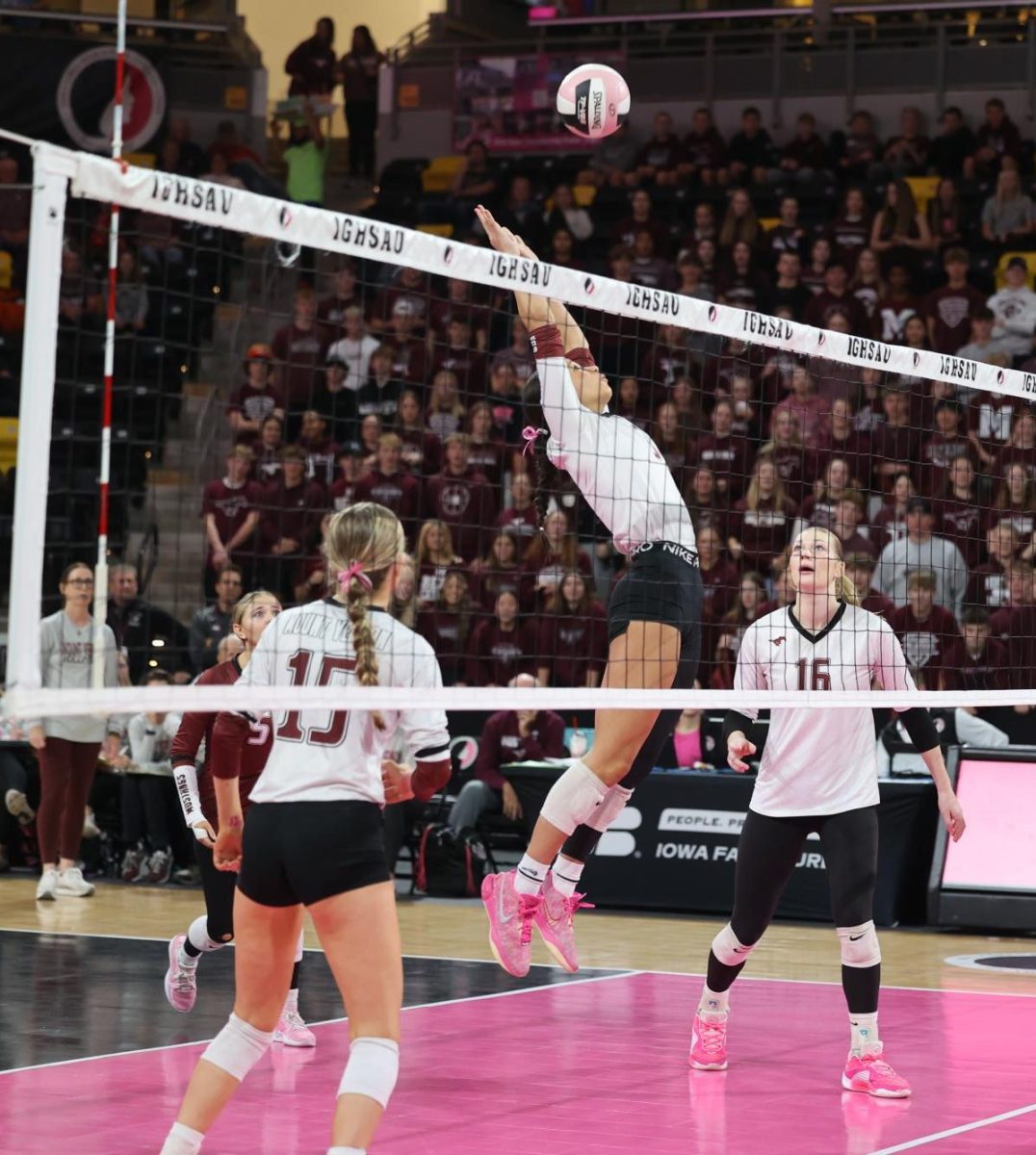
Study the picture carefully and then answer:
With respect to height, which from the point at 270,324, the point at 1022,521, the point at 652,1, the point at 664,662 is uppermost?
the point at 652,1

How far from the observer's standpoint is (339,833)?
4.78 metres

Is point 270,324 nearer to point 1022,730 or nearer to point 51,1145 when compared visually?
point 1022,730

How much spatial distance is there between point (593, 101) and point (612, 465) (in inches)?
68.9

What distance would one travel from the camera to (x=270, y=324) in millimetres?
20031

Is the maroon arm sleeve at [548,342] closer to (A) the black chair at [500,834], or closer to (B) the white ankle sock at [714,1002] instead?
(B) the white ankle sock at [714,1002]

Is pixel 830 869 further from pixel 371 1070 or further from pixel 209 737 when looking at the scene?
pixel 371 1070

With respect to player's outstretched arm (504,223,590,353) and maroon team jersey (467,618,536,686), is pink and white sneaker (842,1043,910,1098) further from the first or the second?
maroon team jersey (467,618,536,686)

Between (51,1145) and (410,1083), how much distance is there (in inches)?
60.3

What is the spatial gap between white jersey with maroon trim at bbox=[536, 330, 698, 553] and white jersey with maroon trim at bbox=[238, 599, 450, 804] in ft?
5.34

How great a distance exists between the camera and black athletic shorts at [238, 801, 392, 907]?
187 inches

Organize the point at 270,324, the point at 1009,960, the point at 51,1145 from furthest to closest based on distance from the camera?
1. the point at 270,324
2. the point at 1009,960
3. the point at 51,1145

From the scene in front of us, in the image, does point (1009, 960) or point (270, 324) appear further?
point (270, 324)

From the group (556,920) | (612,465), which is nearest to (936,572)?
(556,920)

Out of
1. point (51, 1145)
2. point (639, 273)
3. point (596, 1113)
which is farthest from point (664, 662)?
point (639, 273)
